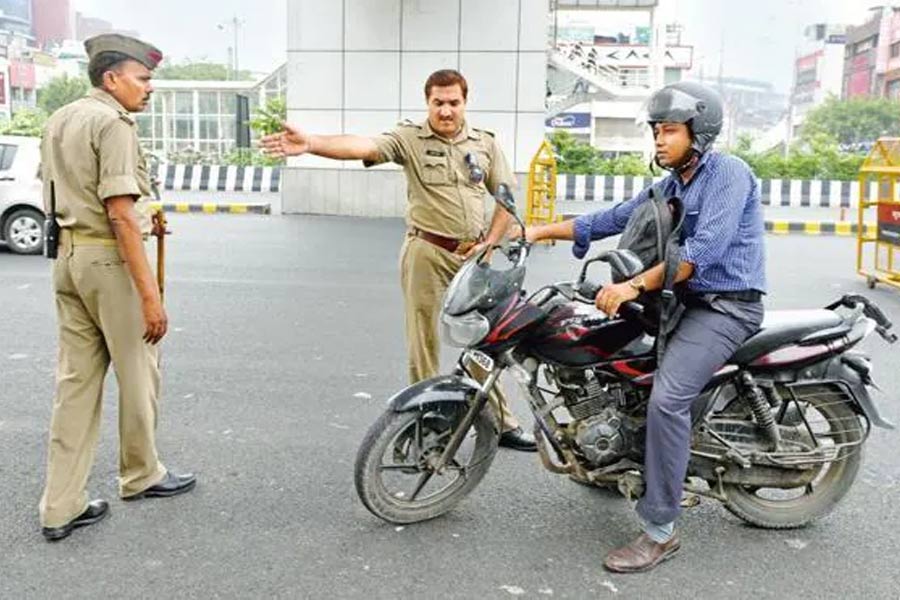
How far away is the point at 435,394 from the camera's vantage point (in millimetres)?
3693

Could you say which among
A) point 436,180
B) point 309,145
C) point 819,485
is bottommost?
point 819,485

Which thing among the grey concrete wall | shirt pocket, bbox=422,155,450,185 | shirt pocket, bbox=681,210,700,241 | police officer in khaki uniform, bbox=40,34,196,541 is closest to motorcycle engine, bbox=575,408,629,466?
shirt pocket, bbox=681,210,700,241

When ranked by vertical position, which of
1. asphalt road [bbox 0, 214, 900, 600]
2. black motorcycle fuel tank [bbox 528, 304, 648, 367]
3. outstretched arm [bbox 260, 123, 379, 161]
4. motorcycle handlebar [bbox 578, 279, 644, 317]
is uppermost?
outstretched arm [bbox 260, 123, 379, 161]

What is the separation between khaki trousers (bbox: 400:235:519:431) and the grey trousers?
3.79 ft

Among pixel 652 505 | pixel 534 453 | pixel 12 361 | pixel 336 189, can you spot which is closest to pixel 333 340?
pixel 12 361

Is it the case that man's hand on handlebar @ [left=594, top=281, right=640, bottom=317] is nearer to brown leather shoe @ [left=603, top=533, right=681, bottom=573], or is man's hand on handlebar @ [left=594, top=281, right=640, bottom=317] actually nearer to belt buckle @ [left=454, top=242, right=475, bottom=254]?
brown leather shoe @ [left=603, top=533, right=681, bottom=573]

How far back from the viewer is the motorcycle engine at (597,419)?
3.62m

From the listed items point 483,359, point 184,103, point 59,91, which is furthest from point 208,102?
point 483,359

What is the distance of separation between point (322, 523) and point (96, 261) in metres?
1.36

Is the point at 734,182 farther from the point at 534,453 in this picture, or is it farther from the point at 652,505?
the point at 534,453

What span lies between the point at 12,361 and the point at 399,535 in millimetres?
3782

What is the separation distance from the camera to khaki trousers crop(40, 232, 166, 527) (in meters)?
3.64

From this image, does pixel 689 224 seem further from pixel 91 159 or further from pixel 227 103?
pixel 227 103

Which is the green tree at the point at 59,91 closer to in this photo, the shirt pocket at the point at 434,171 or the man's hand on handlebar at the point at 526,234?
the shirt pocket at the point at 434,171
